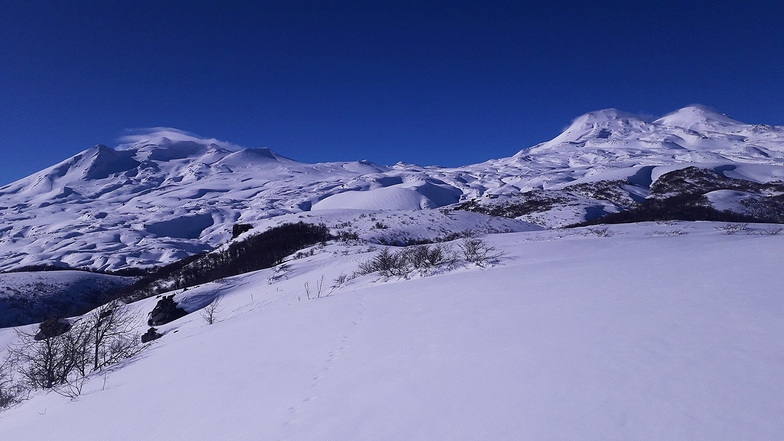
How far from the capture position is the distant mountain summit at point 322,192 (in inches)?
2201

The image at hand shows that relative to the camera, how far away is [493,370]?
373cm

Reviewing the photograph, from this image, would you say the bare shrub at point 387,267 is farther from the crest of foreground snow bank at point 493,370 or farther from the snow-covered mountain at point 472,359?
the crest of foreground snow bank at point 493,370

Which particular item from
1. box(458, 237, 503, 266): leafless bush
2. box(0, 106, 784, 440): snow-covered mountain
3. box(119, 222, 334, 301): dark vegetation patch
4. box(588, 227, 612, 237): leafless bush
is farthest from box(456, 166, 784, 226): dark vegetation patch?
box(119, 222, 334, 301): dark vegetation patch

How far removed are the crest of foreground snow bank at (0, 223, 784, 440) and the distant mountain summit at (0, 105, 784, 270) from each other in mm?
35940

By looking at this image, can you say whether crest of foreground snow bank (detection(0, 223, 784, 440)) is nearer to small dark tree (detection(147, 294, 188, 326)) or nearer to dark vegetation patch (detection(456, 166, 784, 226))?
small dark tree (detection(147, 294, 188, 326))

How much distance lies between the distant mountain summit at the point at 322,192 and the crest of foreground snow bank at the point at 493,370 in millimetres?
35940

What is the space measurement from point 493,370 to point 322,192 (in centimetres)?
11893

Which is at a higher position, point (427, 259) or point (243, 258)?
point (243, 258)

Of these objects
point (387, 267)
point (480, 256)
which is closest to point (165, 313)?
point (387, 267)

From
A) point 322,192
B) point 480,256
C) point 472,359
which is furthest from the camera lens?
point 322,192

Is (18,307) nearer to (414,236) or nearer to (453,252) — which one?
(414,236)

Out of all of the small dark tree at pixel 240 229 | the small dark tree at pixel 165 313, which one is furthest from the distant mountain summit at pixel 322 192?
the small dark tree at pixel 165 313

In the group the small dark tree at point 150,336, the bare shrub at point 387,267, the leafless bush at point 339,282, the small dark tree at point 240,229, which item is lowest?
the small dark tree at point 150,336

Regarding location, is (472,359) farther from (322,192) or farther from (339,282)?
(322,192)
